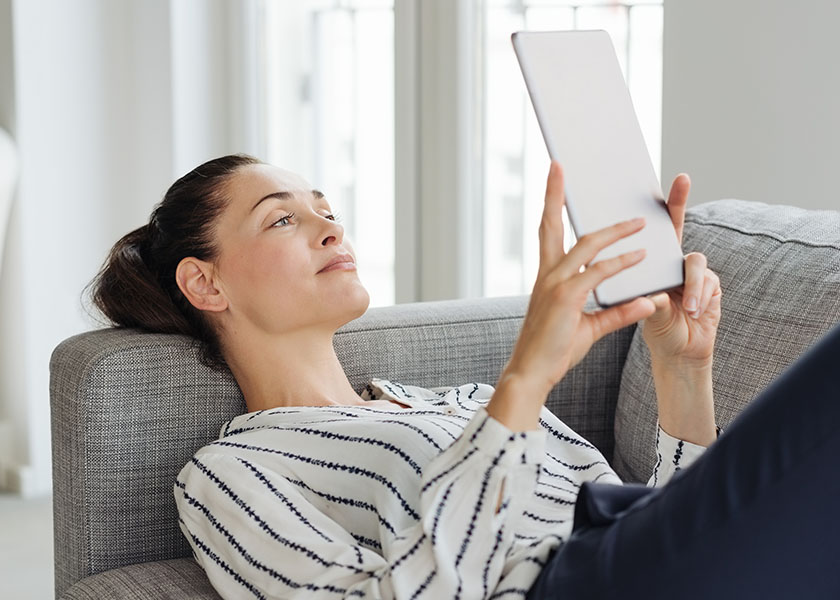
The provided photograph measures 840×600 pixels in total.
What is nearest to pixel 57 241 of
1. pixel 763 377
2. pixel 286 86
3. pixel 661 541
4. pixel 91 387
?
pixel 286 86

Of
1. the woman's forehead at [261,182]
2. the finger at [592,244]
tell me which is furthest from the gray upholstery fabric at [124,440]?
the finger at [592,244]

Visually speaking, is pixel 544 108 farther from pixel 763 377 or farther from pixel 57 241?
pixel 57 241

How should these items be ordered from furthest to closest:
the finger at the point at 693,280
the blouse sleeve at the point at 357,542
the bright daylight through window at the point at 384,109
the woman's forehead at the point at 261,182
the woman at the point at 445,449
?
the bright daylight through window at the point at 384,109, the woman's forehead at the point at 261,182, the finger at the point at 693,280, the blouse sleeve at the point at 357,542, the woman at the point at 445,449

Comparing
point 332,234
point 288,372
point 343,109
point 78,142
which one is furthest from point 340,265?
point 78,142

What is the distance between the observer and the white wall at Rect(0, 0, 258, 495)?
128 inches

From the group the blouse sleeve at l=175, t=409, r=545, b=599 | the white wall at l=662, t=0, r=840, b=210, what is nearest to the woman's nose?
the blouse sleeve at l=175, t=409, r=545, b=599

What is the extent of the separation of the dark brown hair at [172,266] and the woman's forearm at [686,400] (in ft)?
1.97

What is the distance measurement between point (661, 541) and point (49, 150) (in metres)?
2.70

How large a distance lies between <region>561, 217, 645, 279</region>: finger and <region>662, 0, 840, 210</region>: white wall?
45.5 inches

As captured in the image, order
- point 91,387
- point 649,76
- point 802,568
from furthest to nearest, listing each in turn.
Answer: point 649,76, point 91,387, point 802,568

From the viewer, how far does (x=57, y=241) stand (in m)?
3.31

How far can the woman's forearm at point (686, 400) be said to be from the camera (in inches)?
52.9

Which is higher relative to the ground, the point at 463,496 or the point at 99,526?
the point at 463,496

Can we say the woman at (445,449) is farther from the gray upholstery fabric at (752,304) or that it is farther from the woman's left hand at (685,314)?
the gray upholstery fabric at (752,304)
